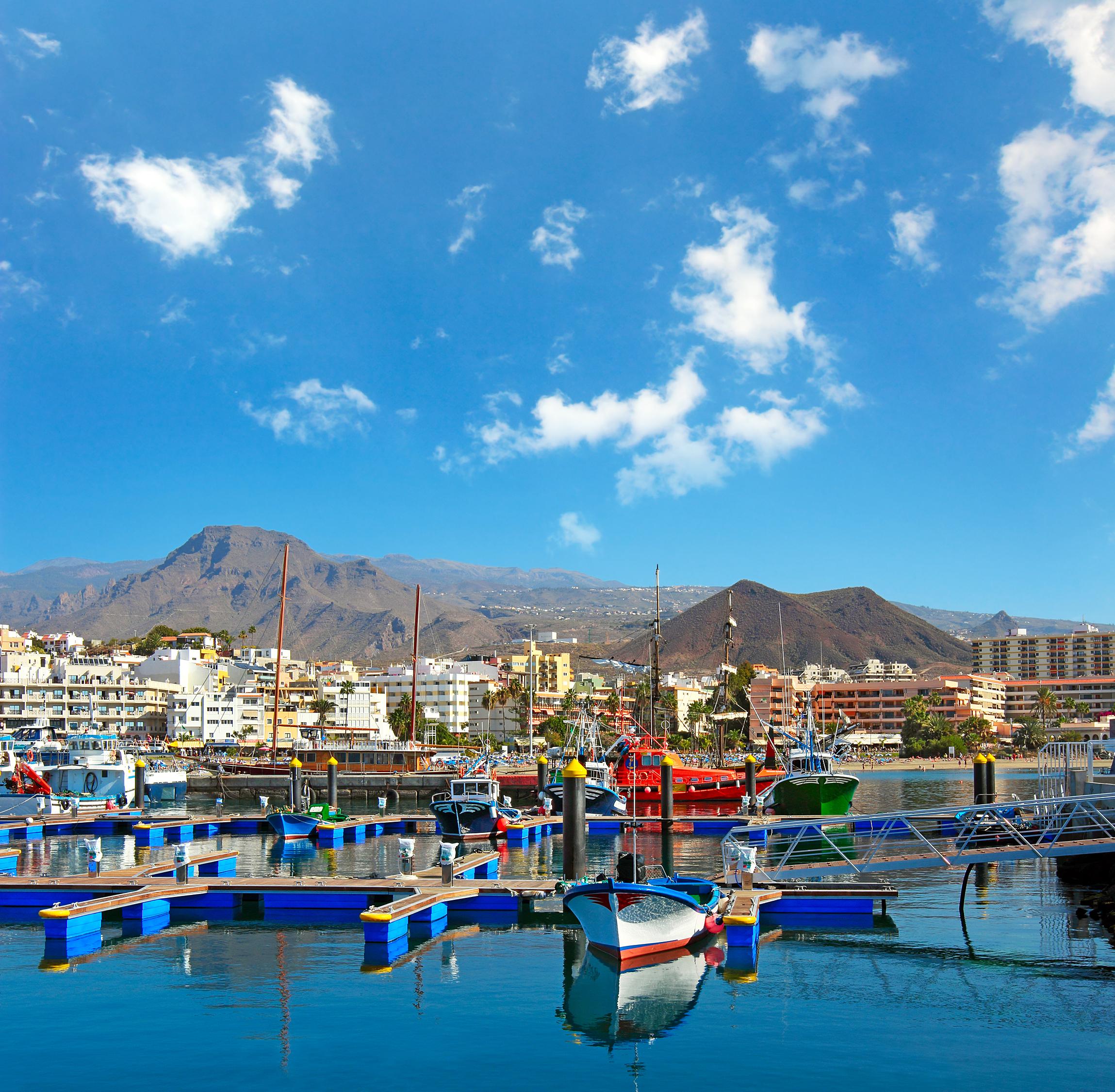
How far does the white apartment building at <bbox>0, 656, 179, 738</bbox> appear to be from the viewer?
142 meters

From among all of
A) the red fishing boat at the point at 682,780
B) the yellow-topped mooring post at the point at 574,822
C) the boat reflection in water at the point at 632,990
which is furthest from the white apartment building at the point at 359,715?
the boat reflection in water at the point at 632,990

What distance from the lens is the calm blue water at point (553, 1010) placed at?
63.3 ft

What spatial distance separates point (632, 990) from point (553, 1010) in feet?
7.40

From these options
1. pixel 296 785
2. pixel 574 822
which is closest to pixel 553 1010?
pixel 574 822

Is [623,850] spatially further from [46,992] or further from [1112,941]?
[46,992]

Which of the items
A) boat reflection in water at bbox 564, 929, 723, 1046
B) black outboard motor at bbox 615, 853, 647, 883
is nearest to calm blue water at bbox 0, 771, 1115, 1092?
boat reflection in water at bbox 564, 929, 723, 1046

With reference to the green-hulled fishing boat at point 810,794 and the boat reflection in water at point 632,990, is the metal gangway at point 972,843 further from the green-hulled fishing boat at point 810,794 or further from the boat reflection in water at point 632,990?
the green-hulled fishing boat at point 810,794

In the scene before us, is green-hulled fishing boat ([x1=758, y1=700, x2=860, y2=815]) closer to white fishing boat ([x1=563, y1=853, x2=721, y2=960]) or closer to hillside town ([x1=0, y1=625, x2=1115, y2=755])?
white fishing boat ([x1=563, y1=853, x2=721, y2=960])

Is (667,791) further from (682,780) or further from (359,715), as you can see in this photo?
(359,715)

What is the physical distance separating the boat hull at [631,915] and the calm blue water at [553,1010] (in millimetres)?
613

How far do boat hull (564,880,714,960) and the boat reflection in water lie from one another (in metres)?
Answer: 0.33

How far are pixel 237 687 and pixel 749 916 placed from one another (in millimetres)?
152589

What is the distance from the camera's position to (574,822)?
110ft

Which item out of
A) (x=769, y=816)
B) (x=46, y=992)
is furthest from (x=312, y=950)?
(x=769, y=816)
